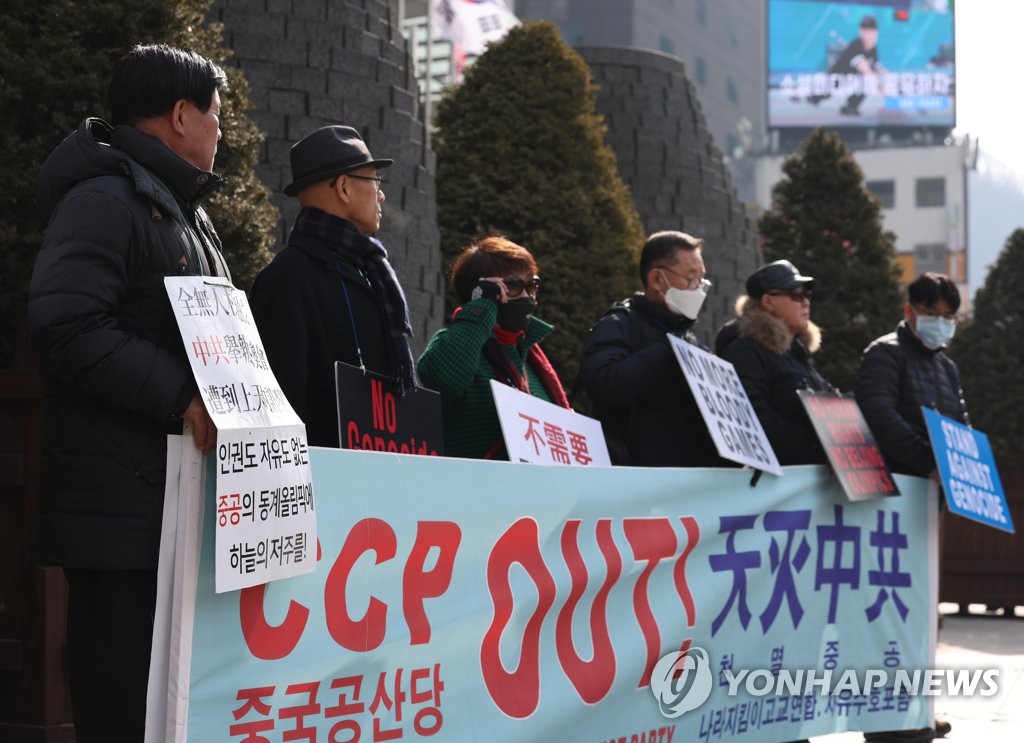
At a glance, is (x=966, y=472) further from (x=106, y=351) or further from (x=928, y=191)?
(x=928, y=191)

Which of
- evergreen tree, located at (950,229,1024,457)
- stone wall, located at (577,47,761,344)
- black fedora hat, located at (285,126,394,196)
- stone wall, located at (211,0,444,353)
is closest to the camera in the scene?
black fedora hat, located at (285,126,394,196)

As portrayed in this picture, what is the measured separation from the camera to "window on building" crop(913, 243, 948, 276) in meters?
73.4

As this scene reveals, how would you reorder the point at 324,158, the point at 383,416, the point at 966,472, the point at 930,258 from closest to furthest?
1. the point at 383,416
2. the point at 324,158
3. the point at 966,472
4. the point at 930,258

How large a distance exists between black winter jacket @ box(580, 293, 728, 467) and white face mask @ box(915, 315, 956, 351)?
1.86m

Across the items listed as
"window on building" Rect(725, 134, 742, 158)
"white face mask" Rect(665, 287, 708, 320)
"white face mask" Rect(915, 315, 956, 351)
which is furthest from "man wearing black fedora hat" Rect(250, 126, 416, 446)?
"window on building" Rect(725, 134, 742, 158)

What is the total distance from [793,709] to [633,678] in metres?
1.12

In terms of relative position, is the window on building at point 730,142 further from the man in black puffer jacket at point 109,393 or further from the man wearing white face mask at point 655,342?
the man in black puffer jacket at point 109,393

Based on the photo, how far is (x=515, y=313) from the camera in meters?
4.75

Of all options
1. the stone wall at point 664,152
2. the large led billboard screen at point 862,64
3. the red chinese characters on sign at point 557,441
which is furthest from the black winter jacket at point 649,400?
the large led billboard screen at point 862,64

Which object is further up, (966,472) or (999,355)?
(999,355)

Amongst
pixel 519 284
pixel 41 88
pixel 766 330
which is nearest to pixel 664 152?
pixel 766 330

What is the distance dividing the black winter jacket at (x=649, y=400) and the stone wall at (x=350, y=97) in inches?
134

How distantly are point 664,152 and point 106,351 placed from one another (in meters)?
12.2

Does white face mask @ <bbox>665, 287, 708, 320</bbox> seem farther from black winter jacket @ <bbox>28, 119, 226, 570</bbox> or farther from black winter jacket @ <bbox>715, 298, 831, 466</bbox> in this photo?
black winter jacket @ <bbox>28, 119, 226, 570</bbox>
